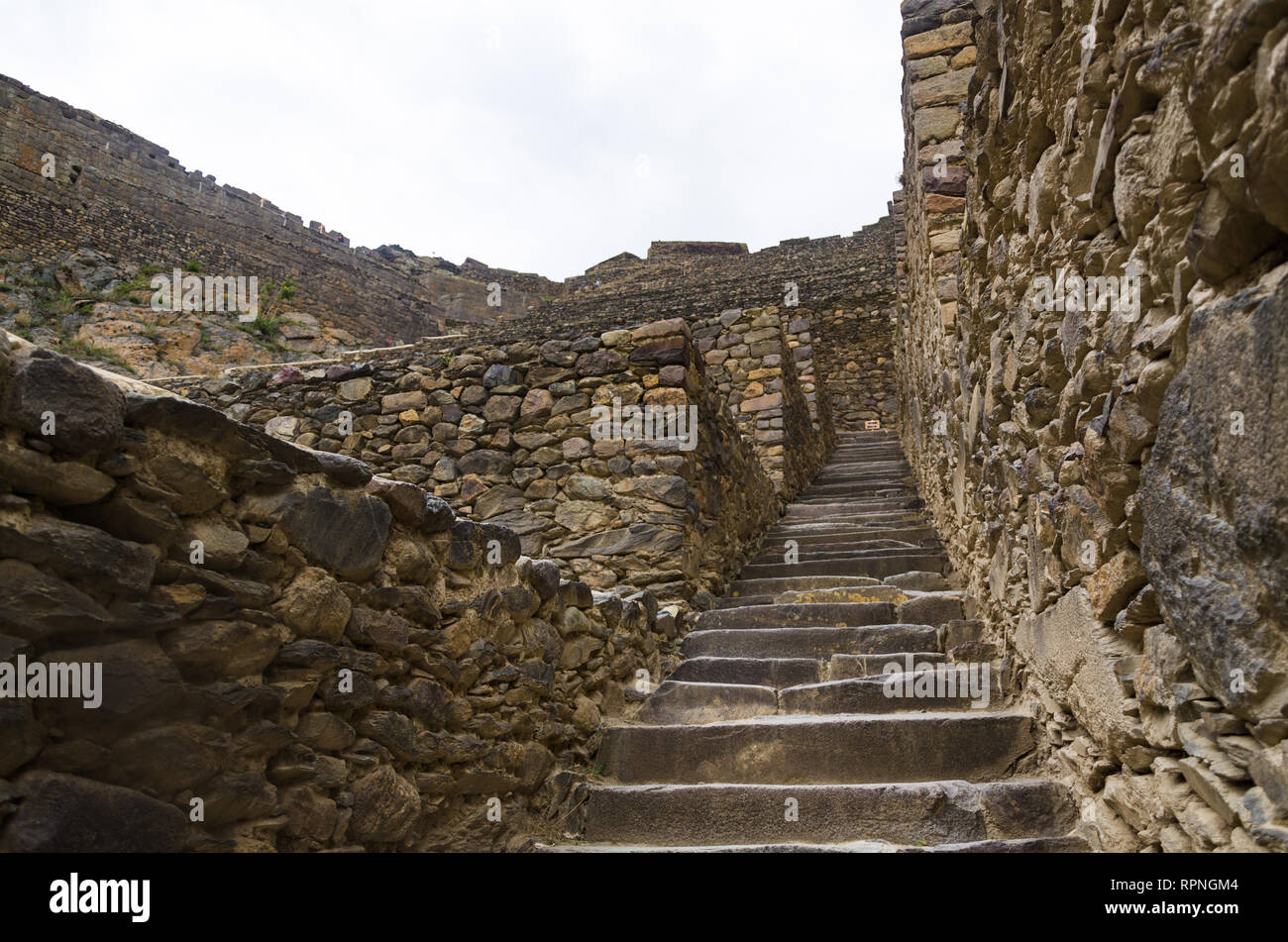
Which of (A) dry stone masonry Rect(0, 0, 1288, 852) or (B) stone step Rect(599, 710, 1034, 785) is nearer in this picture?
(A) dry stone masonry Rect(0, 0, 1288, 852)

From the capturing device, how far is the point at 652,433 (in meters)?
4.39

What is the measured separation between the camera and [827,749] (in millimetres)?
2789

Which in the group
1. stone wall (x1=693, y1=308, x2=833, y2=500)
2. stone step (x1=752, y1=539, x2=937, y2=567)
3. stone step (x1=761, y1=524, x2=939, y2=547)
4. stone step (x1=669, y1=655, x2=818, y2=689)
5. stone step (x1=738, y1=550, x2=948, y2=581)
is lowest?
stone step (x1=669, y1=655, x2=818, y2=689)

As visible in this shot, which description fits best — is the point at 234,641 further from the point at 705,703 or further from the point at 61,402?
the point at 705,703

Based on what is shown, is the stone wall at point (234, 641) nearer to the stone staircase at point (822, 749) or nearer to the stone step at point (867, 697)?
the stone staircase at point (822, 749)

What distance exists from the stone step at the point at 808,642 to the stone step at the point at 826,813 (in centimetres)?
111

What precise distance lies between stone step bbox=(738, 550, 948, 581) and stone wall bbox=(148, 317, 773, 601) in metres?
0.39

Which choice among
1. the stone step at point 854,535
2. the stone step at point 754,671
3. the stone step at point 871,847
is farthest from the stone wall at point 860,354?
the stone step at point 871,847

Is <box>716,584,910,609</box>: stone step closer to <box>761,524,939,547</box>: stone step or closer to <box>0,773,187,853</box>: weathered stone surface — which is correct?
<box>761,524,939,547</box>: stone step

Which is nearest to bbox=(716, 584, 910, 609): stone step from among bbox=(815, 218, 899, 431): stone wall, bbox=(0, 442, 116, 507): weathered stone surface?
bbox=(0, 442, 116, 507): weathered stone surface

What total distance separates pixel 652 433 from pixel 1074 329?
2721 millimetres

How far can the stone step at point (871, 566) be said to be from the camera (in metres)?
4.69

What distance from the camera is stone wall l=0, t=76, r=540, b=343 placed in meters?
15.2

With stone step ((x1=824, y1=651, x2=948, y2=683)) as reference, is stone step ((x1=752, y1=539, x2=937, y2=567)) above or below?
above
